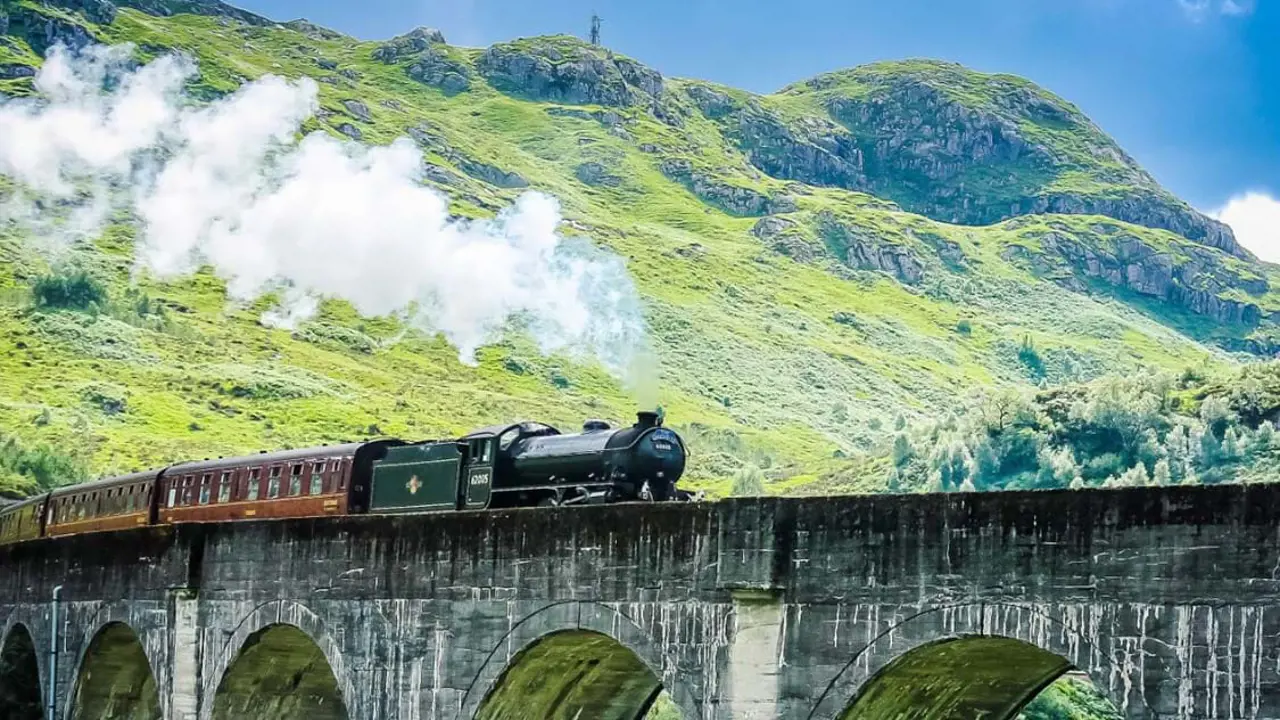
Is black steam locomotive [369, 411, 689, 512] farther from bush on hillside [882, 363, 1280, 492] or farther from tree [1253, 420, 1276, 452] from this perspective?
tree [1253, 420, 1276, 452]

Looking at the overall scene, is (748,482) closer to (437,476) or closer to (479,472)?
(437,476)

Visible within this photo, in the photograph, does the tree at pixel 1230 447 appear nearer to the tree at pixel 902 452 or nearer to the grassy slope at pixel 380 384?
the tree at pixel 902 452

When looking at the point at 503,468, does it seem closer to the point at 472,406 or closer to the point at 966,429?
the point at 966,429

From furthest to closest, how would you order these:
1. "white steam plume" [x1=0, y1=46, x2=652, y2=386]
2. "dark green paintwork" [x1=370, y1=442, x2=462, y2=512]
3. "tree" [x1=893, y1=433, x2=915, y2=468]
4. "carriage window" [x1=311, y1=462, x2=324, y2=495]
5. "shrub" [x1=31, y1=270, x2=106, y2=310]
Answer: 1. "white steam plume" [x1=0, y1=46, x2=652, y2=386]
2. "shrub" [x1=31, y1=270, x2=106, y2=310]
3. "tree" [x1=893, y1=433, x2=915, y2=468]
4. "carriage window" [x1=311, y1=462, x2=324, y2=495]
5. "dark green paintwork" [x1=370, y1=442, x2=462, y2=512]

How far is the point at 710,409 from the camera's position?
170000 mm

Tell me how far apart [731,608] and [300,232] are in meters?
151

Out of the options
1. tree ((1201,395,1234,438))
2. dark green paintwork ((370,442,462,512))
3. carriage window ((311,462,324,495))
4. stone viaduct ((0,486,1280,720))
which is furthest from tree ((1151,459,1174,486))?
stone viaduct ((0,486,1280,720))

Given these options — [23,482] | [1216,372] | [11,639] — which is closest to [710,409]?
[1216,372]

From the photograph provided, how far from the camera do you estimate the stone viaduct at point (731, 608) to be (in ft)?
49.4

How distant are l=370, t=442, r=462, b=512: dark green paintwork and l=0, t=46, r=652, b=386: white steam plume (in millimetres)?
125934

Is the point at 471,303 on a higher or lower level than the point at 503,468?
higher

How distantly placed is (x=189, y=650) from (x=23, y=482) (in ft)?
249

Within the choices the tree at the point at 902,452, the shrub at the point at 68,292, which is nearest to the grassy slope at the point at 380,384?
the shrub at the point at 68,292

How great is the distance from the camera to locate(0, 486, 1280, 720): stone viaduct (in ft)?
49.4
